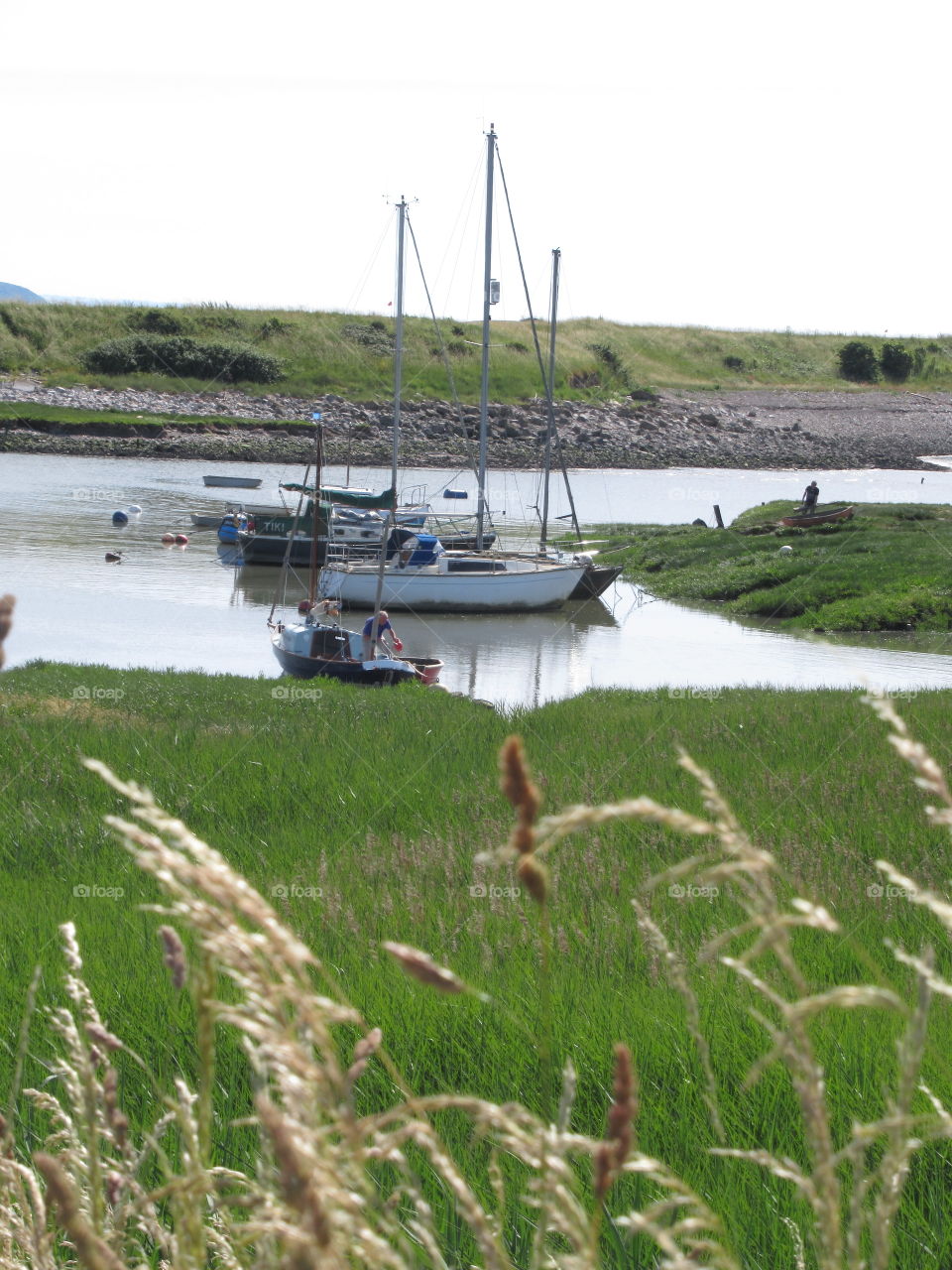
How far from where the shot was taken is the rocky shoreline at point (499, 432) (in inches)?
3098

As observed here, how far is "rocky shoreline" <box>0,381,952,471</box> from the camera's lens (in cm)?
7869

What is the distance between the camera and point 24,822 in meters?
9.34

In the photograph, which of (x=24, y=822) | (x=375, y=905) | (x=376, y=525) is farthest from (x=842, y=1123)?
(x=376, y=525)

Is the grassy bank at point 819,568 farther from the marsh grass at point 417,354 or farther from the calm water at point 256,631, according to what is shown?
the marsh grass at point 417,354

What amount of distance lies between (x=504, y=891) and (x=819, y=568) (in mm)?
30133

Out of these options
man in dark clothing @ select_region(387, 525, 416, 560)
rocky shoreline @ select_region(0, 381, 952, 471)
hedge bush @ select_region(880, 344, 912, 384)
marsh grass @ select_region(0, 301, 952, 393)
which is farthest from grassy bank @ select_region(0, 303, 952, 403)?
man in dark clothing @ select_region(387, 525, 416, 560)

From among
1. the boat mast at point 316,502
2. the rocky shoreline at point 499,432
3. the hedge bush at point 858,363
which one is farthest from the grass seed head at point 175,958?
the hedge bush at point 858,363

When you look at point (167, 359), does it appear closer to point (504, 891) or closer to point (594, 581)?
point (594, 581)

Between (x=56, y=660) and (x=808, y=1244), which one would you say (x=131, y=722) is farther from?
(x=808, y=1244)

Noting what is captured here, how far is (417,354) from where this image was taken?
102625mm

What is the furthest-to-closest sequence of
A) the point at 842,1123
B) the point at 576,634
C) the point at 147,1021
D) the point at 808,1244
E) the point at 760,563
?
1. the point at 760,563
2. the point at 576,634
3. the point at 147,1021
4. the point at 842,1123
5. the point at 808,1244

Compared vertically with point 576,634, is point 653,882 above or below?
above

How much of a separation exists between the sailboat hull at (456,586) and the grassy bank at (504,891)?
16.8 m

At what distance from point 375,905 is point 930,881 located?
3429 millimetres
